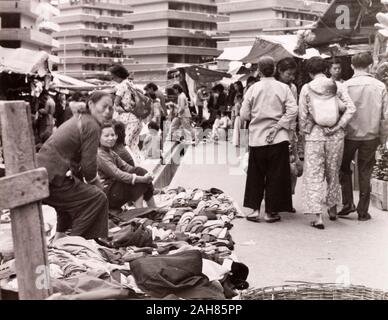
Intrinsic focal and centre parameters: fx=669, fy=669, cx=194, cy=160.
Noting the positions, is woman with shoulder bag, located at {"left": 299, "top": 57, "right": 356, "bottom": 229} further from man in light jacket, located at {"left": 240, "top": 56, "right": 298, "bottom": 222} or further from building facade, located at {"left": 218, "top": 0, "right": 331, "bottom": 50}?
building facade, located at {"left": 218, "top": 0, "right": 331, "bottom": 50}

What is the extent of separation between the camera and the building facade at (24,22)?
2292cm

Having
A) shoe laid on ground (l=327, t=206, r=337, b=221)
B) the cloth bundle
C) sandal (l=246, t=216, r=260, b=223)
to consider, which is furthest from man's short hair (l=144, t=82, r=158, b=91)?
the cloth bundle

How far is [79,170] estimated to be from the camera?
5.33 meters

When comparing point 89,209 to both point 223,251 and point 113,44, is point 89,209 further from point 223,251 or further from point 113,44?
point 113,44

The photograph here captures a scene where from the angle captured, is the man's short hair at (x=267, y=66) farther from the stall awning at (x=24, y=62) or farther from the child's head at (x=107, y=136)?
the stall awning at (x=24, y=62)

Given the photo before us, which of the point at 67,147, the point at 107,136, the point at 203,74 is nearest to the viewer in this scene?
the point at 67,147

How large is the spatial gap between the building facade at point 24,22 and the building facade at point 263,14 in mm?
9384

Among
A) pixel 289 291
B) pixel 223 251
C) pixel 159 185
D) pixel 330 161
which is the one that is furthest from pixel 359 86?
pixel 159 185

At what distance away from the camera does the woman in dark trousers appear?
16.7ft

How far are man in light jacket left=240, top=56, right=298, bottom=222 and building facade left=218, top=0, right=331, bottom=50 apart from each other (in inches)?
950

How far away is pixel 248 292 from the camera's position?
3502 millimetres

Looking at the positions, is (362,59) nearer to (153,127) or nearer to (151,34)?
(153,127)

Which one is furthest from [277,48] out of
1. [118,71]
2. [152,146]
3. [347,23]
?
[118,71]

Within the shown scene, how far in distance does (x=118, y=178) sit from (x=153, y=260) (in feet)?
9.05
